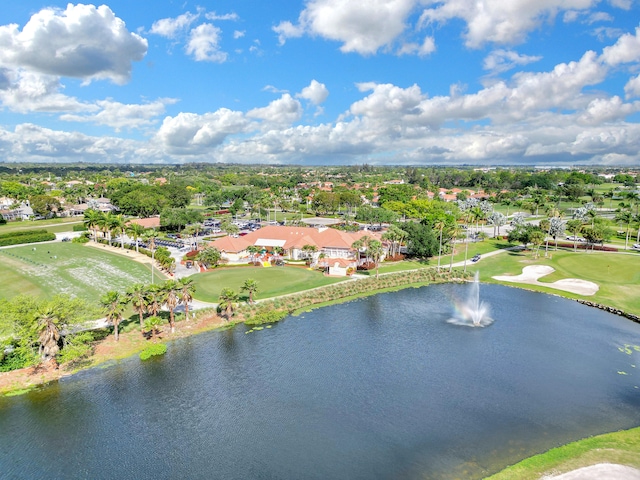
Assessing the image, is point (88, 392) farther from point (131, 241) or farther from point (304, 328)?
point (131, 241)

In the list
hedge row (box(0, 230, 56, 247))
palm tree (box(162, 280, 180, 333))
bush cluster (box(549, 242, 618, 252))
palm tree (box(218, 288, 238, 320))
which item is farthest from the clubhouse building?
hedge row (box(0, 230, 56, 247))

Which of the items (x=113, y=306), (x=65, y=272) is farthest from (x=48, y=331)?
(x=65, y=272)

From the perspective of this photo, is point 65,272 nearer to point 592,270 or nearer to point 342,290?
point 342,290

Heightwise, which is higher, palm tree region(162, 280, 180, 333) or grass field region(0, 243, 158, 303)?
palm tree region(162, 280, 180, 333)

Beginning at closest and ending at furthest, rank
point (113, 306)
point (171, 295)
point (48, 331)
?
point (48, 331) < point (113, 306) < point (171, 295)

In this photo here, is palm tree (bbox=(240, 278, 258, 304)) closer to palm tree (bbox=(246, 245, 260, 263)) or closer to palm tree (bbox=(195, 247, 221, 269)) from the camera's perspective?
palm tree (bbox=(195, 247, 221, 269))

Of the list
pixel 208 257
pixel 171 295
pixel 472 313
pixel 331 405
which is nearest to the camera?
pixel 331 405
